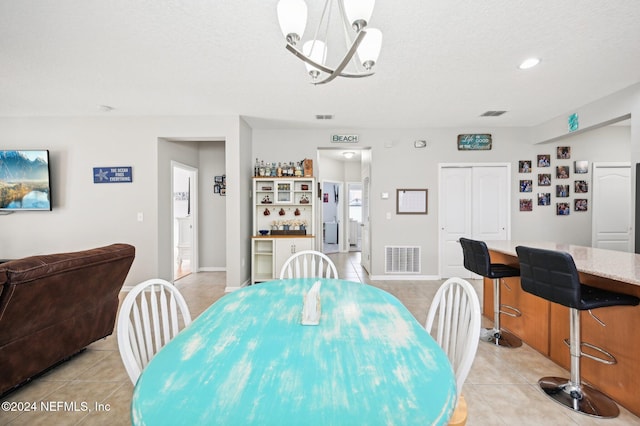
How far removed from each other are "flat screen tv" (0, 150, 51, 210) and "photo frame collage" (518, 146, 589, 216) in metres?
7.28

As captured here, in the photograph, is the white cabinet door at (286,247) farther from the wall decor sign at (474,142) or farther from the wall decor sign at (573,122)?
the wall decor sign at (573,122)

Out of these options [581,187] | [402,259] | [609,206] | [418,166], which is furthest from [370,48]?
[609,206]

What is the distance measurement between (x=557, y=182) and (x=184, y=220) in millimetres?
7121

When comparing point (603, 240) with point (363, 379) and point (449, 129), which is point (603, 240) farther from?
point (363, 379)

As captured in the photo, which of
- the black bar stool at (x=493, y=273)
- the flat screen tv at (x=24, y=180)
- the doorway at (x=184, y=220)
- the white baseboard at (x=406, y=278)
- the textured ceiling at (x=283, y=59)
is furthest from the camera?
the doorway at (x=184, y=220)

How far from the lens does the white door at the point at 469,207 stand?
4.71 metres

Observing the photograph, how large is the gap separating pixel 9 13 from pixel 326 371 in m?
3.08

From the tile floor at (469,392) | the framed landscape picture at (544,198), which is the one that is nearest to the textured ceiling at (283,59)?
the framed landscape picture at (544,198)

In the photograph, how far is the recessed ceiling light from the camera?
2.55 meters

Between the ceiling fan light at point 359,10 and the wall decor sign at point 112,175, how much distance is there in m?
4.04

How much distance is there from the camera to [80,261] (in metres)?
1.96

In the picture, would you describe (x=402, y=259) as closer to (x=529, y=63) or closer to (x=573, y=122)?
(x=573, y=122)

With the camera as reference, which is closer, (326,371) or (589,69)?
(326,371)

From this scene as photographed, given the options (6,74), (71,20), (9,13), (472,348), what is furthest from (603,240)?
(6,74)
